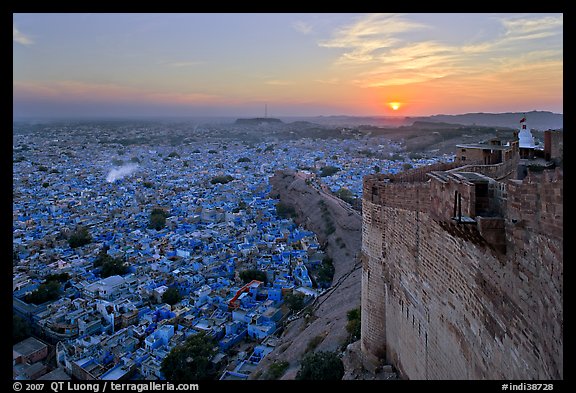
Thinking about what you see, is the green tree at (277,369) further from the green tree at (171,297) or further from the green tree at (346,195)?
the green tree at (346,195)

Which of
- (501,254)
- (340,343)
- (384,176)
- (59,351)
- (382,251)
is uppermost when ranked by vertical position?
(384,176)

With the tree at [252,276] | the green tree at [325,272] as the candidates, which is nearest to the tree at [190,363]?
the tree at [252,276]

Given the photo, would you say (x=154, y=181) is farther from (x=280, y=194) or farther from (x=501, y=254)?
(x=501, y=254)

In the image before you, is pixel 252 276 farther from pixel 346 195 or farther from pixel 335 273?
pixel 346 195

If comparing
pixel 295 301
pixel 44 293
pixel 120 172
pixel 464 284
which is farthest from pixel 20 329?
pixel 120 172

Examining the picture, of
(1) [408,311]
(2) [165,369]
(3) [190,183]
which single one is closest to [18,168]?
(3) [190,183]

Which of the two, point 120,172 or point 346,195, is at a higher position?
point 120,172
